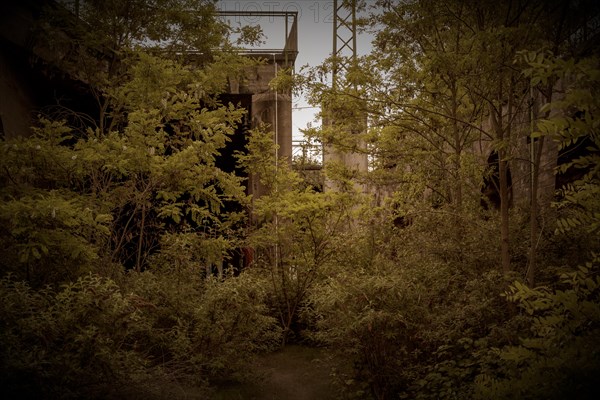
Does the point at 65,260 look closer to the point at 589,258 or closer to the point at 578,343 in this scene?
the point at 578,343

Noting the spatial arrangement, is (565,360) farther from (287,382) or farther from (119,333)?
(287,382)

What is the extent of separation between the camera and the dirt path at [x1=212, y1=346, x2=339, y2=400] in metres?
6.90

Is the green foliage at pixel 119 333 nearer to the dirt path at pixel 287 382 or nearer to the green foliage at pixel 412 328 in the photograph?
the dirt path at pixel 287 382

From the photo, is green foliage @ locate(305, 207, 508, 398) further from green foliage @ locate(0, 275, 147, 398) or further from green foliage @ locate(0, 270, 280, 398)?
green foliage @ locate(0, 275, 147, 398)

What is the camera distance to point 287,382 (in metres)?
7.63

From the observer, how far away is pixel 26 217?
18.7ft

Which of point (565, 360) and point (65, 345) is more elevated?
point (565, 360)

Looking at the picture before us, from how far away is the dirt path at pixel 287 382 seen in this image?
6905 millimetres

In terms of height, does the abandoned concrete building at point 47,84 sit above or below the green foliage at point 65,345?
above

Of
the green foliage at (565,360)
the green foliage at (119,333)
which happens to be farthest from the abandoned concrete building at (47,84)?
the green foliage at (565,360)

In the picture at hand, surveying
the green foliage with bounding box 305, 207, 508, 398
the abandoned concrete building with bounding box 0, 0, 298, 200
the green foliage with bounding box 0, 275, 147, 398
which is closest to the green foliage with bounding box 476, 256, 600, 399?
the green foliage with bounding box 305, 207, 508, 398

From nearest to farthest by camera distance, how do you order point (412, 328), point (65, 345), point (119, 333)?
point (65, 345)
point (119, 333)
point (412, 328)

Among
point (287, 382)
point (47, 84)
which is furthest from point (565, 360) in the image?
point (47, 84)

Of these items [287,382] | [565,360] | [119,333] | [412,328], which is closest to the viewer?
[565,360]
